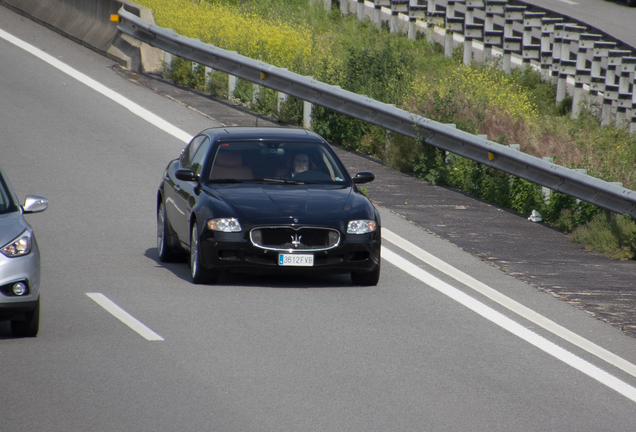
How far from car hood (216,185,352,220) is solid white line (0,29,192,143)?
6.45 meters

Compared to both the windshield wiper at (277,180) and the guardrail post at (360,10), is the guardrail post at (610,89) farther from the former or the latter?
the windshield wiper at (277,180)

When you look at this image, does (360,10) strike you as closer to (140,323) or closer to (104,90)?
(104,90)

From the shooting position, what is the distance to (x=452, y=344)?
889cm

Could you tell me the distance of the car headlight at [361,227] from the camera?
35.5 ft

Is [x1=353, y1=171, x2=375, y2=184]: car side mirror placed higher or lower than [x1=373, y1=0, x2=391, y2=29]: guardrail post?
higher

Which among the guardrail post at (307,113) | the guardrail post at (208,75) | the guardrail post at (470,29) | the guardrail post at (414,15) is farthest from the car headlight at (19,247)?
the guardrail post at (414,15)

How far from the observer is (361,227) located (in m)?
10.9

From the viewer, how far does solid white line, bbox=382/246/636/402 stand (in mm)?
8062

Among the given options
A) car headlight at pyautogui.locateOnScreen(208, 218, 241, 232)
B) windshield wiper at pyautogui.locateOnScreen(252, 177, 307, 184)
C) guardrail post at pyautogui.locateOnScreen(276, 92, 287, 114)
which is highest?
windshield wiper at pyautogui.locateOnScreen(252, 177, 307, 184)

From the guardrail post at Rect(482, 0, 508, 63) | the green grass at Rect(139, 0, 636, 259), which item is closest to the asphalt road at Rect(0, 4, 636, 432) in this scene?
the green grass at Rect(139, 0, 636, 259)

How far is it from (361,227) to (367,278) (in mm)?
501

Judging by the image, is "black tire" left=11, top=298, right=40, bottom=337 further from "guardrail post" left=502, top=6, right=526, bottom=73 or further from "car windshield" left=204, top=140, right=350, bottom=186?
"guardrail post" left=502, top=6, right=526, bottom=73

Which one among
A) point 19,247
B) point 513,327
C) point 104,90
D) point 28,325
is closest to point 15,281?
point 19,247

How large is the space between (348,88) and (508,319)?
10572 mm
